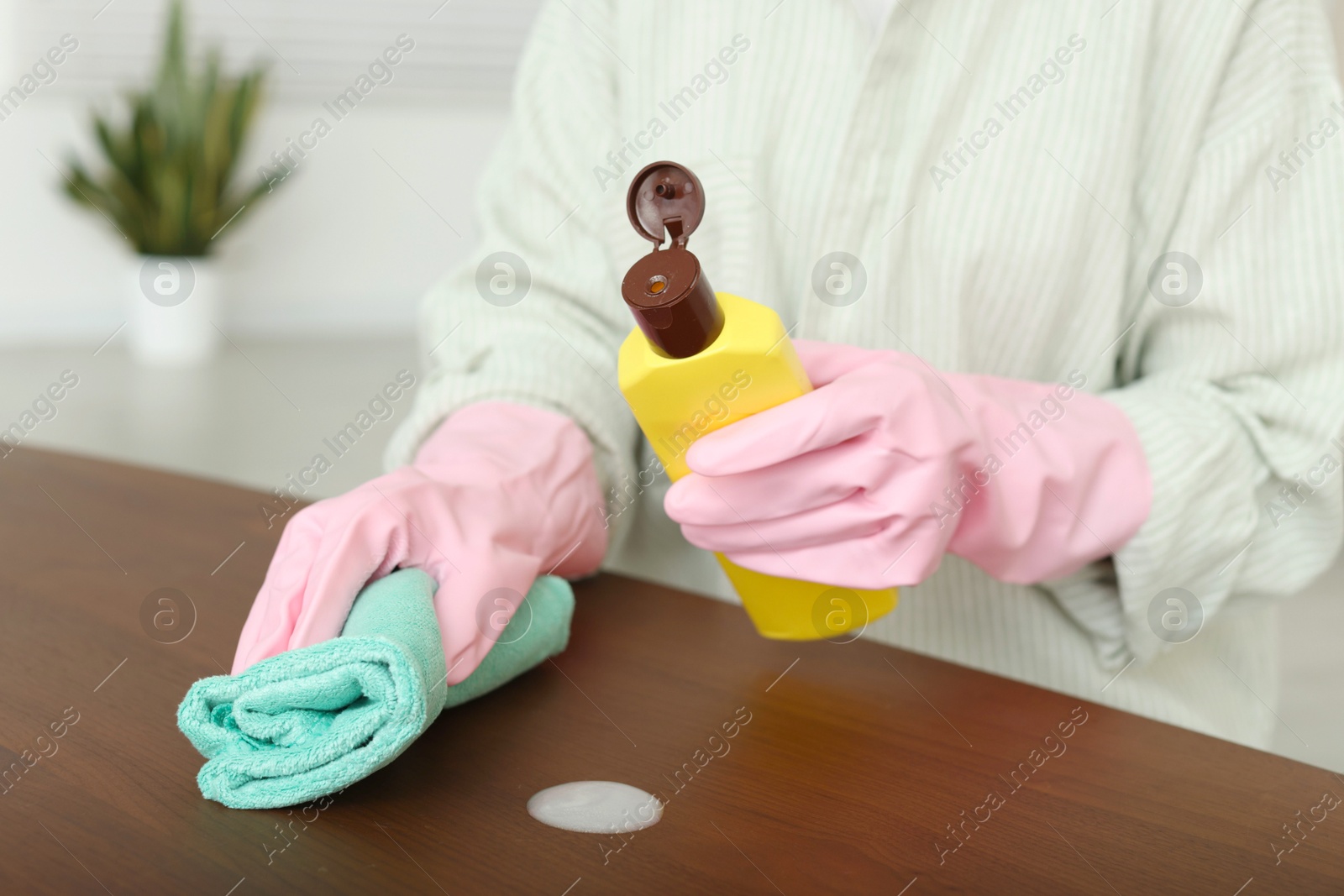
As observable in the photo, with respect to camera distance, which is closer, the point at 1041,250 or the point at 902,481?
the point at 902,481

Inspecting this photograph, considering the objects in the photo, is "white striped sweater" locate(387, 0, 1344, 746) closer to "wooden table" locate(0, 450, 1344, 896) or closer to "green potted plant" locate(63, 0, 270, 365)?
"wooden table" locate(0, 450, 1344, 896)

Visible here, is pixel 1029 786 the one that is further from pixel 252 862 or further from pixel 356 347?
pixel 356 347

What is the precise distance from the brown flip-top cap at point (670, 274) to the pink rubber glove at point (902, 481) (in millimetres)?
72

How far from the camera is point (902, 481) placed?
22.6 inches

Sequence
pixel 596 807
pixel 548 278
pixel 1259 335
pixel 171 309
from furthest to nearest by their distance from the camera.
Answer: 1. pixel 171 309
2. pixel 548 278
3. pixel 1259 335
4. pixel 596 807

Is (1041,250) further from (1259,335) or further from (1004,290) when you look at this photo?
(1259,335)

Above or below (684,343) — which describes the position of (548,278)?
below

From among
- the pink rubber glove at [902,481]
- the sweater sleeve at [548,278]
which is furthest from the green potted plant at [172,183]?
the pink rubber glove at [902,481]

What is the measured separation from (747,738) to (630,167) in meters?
0.53

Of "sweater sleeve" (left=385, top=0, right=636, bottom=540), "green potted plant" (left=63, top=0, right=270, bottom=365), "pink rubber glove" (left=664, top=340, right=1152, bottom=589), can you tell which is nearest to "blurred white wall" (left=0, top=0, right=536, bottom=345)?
"green potted plant" (left=63, top=0, right=270, bottom=365)

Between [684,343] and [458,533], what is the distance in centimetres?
18

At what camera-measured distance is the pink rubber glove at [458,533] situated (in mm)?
504

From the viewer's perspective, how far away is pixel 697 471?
545 millimetres

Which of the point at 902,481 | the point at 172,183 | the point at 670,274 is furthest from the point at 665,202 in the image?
the point at 172,183
